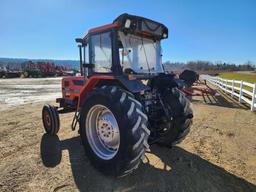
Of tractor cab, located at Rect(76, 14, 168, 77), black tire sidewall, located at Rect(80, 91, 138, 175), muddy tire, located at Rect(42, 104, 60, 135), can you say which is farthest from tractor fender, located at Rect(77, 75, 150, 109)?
muddy tire, located at Rect(42, 104, 60, 135)

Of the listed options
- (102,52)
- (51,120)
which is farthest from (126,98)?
(51,120)

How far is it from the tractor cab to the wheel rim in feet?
2.42

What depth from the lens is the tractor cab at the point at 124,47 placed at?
11.5ft

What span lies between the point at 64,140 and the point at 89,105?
1864mm

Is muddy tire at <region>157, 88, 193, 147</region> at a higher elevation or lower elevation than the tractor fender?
lower

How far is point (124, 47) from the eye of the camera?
367 cm

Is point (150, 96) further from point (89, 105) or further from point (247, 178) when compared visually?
point (247, 178)

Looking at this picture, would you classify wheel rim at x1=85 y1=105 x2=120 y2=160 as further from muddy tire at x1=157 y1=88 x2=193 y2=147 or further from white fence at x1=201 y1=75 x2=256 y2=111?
white fence at x1=201 y1=75 x2=256 y2=111

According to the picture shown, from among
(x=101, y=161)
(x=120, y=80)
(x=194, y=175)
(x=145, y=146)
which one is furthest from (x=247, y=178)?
(x=120, y=80)

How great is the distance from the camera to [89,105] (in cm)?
345

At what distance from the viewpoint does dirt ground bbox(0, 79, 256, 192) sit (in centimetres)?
307

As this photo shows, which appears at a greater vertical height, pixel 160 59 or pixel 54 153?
pixel 160 59

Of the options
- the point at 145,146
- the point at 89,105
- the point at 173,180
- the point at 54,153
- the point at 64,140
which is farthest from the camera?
the point at 64,140

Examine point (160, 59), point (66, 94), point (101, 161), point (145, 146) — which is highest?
point (160, 59)
